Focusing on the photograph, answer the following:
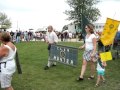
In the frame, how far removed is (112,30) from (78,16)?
6789 centimetres

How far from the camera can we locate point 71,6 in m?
81.1

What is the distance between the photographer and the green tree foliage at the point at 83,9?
3110 inches

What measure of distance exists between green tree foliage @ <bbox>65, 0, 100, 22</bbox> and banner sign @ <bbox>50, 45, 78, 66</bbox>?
64.2 metres

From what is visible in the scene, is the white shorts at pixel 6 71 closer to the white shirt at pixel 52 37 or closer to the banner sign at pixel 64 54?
the banner sign at pixel 64 54

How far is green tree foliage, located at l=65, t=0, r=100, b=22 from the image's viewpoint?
259 feet

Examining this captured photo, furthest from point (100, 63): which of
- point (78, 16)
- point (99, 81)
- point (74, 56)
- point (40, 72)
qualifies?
point (78, 16)

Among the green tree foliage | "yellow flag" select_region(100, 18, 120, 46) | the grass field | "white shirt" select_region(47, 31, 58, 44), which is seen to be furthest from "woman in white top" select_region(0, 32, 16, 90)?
the green tree foliage

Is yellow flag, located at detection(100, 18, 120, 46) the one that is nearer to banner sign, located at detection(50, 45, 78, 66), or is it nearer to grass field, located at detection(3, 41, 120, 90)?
grass field, located at detection(3, 41, 120, 90)

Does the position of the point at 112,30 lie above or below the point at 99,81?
above

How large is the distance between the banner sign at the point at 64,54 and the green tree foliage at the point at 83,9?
64.2 metres

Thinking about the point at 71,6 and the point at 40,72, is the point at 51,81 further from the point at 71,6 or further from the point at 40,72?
the point at 71,6

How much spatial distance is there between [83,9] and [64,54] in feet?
221

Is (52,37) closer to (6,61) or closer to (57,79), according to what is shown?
(57,79)

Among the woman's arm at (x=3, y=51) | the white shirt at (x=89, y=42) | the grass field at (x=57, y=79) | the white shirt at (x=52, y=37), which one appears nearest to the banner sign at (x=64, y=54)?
the white shirt at (x=52, y=37)
